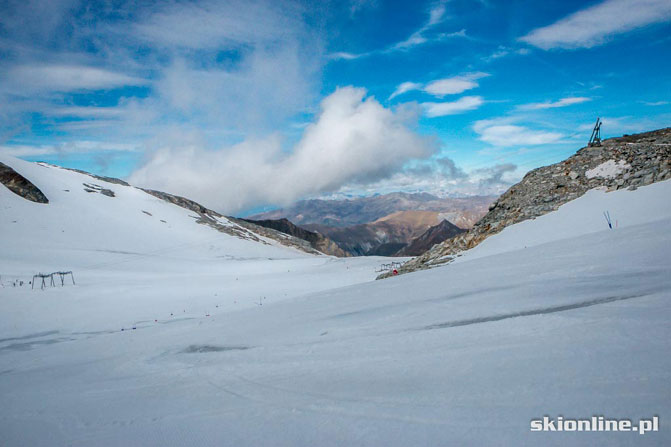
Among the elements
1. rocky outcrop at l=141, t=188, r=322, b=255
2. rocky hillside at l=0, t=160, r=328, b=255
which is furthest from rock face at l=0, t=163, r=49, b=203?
rocky outcrop at l=141, t=188, r=322, b=255

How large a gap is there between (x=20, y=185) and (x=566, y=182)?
6073cm

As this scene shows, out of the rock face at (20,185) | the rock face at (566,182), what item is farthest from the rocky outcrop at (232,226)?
the rock face at (566,182)

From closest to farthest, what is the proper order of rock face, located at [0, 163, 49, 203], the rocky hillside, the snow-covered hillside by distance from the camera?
the snow-covered hillside → rock face, located at [0, 163, 49, 203] → the rocky hillside

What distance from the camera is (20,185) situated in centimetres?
4397

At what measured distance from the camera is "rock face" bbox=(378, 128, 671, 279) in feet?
49.9

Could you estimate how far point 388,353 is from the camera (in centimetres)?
402

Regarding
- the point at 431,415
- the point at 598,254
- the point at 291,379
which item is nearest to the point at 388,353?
the point at 291,379

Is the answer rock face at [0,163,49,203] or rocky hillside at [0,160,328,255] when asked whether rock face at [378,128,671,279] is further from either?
rock face at [0,163,49,203]

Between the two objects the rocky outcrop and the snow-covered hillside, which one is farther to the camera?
the rocky outcrop

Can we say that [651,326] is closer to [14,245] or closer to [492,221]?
[492,221]

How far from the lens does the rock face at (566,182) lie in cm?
1522

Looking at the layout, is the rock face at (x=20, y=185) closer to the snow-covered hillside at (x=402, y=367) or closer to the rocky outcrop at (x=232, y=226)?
A: the rocky outcrop at (x=232, y=226)

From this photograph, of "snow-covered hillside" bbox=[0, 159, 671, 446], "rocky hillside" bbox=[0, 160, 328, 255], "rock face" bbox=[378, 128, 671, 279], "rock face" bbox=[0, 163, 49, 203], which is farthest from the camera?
"rocky hillside" bbox=[0, 160, 328, 255]

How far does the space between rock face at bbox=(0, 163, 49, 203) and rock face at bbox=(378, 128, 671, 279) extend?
164 feet
